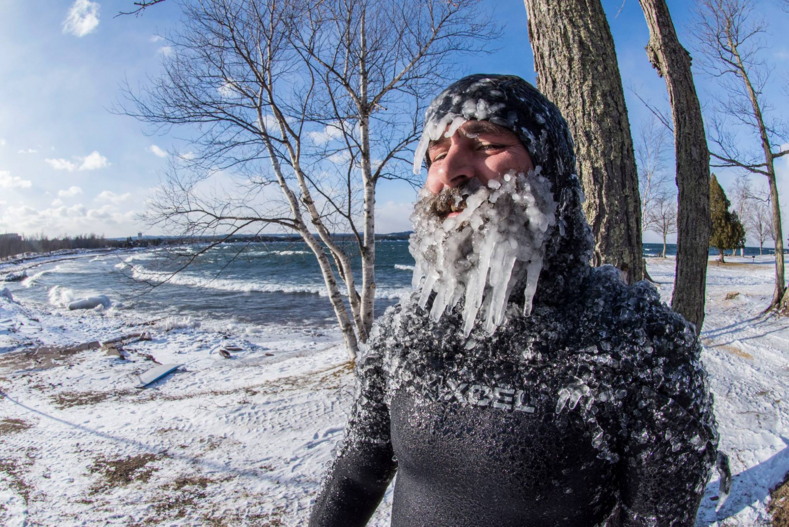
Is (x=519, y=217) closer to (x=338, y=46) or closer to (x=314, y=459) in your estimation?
(x=314, y=459)

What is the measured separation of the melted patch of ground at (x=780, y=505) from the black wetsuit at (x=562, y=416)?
9.66 ft

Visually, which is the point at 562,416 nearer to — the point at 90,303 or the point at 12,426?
the point at 12,426

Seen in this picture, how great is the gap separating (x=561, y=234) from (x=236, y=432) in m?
5.68

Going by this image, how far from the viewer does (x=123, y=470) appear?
466cm

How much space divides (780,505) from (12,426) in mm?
9462

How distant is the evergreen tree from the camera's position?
2886 cm

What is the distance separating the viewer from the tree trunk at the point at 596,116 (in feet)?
6.95

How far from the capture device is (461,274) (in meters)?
0.99

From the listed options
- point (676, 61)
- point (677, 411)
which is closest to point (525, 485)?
point (677, 411)

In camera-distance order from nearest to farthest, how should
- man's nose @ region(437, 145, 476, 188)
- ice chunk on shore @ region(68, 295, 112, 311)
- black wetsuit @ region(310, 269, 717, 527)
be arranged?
black wetsuit @ region(310, 269, 717, 527), man's nose @ region(437, 145, 476, 188), ice chunk on shore @ region(68, 295, 112, 311)

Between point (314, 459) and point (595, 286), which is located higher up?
point (595, 286)

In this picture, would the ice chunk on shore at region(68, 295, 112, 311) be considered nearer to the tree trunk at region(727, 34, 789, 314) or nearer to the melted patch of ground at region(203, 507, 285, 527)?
the melted patch of ground at region(203, 507, 285, 527)

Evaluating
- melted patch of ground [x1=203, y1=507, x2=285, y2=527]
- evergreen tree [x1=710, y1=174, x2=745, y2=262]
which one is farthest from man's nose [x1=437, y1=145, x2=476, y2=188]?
evergreen tree [x1=710, y1=174, x2=745, y2=262]

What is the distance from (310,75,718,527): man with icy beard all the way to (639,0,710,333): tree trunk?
9.05ft
